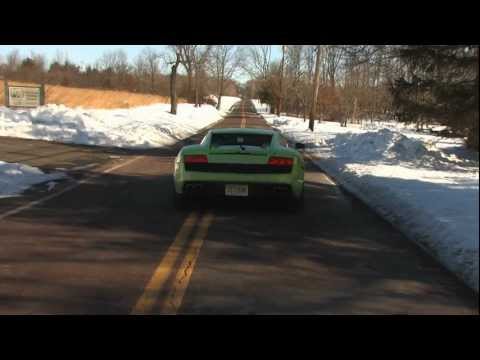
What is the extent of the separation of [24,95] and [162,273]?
28270 millimetres

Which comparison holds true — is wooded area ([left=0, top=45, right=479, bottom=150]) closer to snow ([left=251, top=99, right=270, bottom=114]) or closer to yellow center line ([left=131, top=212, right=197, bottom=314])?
yellow center line ([left=131, top=212, right=197, bottom=314])

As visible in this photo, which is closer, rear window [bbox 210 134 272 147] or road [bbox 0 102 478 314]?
road [bbox 0 102 478 314]

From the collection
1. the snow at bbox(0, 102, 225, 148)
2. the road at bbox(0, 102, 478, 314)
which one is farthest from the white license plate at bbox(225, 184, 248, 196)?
the snow at bbox(0, 102, 225, 148)

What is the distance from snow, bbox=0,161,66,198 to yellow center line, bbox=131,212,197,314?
398 centimetres

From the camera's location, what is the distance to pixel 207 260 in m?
5.31

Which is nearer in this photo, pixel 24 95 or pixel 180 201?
pixel 180 201

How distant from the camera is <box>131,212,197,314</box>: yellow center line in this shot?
398 cm

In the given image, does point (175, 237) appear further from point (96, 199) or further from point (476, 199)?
point (476, 199)

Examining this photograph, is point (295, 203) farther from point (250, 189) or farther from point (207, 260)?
point (207, 260)

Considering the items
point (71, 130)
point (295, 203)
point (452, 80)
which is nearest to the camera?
point (452, 80)

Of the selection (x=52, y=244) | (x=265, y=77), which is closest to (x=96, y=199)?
(x=52, y=244)

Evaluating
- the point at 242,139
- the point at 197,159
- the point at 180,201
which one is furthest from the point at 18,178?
the point at 242,139
